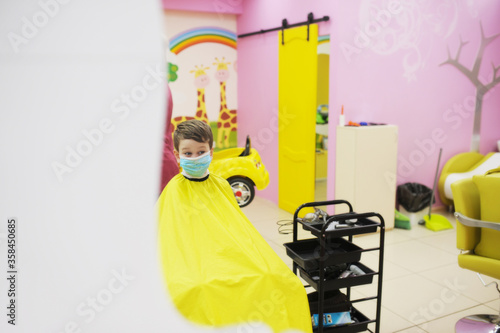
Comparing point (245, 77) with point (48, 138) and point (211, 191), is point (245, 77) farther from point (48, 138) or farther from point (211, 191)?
point (211, 191)

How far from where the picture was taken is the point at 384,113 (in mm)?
4375

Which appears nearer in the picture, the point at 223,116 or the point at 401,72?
the point at 401,72

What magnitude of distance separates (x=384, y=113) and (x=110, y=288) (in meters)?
3.19

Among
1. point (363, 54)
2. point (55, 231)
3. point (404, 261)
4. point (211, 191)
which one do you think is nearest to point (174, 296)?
point (211, 191)

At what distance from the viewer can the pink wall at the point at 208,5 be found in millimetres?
5145

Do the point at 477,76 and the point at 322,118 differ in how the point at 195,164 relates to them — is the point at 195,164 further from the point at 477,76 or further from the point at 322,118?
the point at 477,76

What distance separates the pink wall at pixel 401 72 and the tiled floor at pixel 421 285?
720 mm

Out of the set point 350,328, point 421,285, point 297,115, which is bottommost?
point 421,285

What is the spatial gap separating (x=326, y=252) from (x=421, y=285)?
57.5 inches

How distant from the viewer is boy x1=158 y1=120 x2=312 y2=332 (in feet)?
5.79

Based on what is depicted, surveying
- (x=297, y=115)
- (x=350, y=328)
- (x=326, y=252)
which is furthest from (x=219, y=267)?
(x=297, y=115)

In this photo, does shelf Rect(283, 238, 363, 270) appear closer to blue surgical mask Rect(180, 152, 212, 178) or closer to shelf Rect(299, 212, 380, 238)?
shelf Rect(299, 212, 380, 238)

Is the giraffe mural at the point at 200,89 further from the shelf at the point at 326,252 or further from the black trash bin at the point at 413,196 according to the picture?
the shelf at the point at 326,252

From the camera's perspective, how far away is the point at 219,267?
1.86 metres
